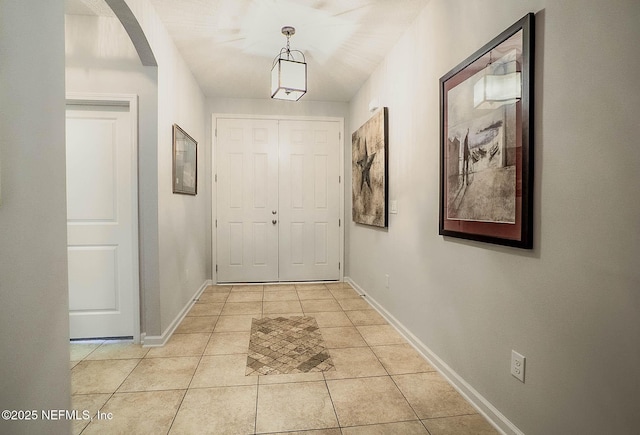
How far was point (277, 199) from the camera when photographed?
4.61m

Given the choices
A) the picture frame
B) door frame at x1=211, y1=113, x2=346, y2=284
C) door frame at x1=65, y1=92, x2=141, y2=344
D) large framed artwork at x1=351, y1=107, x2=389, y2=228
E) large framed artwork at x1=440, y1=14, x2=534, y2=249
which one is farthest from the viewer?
door frame at x1=211, y1=113, x2=346, y2=284

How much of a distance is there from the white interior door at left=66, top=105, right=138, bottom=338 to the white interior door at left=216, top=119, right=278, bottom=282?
191 cm

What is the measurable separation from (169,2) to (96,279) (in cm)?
224

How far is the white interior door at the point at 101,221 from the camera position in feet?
8.41

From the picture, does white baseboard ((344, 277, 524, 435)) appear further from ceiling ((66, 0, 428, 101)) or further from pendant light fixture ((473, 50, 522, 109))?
ceiling ((66, 0, 428, 101))

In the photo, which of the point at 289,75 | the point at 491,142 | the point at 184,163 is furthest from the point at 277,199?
the point at 491,142

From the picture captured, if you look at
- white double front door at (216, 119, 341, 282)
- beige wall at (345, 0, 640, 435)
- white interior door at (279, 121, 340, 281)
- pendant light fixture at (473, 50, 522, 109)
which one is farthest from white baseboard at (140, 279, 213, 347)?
pendant light fixture at (473, 50, 522, 109)

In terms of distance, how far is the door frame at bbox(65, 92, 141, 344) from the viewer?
8.17 ft

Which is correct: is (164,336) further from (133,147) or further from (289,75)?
(289,75)

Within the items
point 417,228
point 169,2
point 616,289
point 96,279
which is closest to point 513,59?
point 616,289

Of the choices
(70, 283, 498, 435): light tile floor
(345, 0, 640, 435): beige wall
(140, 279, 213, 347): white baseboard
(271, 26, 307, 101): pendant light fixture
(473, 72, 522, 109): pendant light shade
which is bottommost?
(70, 283, 498, 435): light tile floor

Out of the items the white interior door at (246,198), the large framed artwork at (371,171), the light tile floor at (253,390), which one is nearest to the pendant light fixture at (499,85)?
the large framed artwork at (371,171)

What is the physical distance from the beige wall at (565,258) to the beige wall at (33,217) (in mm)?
Answer: 1952

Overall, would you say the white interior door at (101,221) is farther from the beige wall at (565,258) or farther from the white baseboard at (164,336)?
the beige wall at (565,258)
